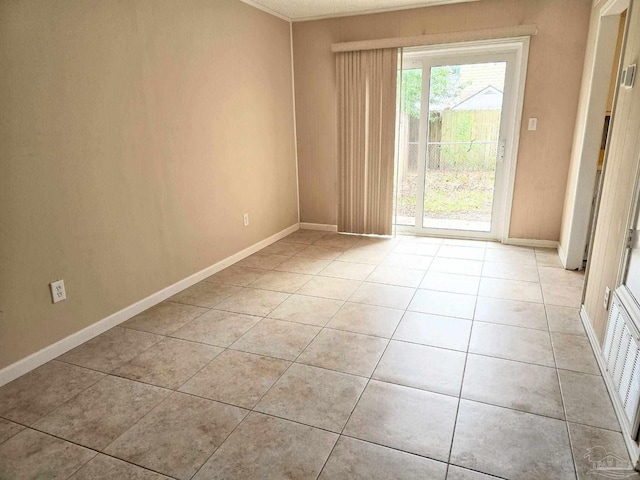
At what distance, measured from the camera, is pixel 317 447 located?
5.49ft

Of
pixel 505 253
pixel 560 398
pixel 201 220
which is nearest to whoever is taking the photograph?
pixel 560 398

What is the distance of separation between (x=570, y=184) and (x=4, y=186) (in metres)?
4.36

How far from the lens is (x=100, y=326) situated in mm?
2641

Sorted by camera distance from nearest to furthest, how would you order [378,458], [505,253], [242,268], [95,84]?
[378,458], [95,84], [242,268], [505,253]

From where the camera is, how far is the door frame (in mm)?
3990

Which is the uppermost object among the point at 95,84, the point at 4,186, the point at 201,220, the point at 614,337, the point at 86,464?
the point at 95,84

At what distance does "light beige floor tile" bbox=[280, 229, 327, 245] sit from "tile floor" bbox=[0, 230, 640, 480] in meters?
1.43

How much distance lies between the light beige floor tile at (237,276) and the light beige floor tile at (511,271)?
2018mm

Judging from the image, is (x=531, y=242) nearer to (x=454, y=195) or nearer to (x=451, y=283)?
(x=454, y=195)

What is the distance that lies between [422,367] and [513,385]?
449 mm

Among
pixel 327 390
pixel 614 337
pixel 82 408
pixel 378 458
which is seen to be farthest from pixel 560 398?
pixel 82 408

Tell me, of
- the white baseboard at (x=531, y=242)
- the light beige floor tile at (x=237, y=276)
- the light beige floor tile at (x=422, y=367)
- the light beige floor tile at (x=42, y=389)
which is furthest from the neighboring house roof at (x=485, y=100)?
the light beige floor tile at (x=42, y=389)

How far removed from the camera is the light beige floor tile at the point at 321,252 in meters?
4.16

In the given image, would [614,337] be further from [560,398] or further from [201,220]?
[201,220]
